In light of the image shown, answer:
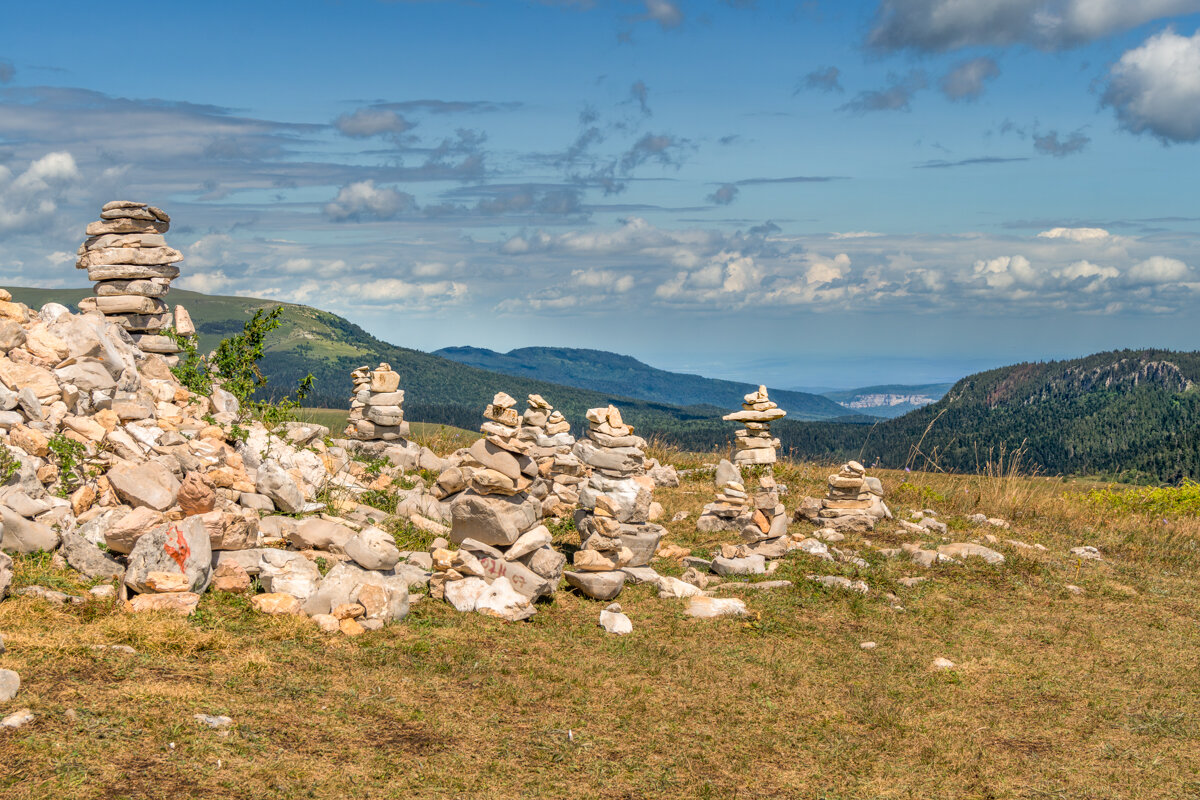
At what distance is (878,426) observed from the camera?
579ft

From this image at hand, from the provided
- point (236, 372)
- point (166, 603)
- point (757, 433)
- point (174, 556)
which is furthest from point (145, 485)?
point (757, 433)

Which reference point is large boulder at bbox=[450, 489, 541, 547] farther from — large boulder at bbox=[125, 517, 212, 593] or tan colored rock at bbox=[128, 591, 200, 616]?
tan colored rock at bbox=[128, 591, 200, 616]

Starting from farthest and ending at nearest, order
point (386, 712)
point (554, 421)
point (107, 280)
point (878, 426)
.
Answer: point (878, 426) < point (554, 421) < point (107, 280) < point (386, 712)

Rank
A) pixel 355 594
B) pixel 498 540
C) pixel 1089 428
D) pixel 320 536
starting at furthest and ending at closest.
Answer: pixel 1089 428, pixel 498 540, pixel 320 536, pixel 355 594

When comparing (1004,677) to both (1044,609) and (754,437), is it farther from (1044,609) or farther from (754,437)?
(754,437)

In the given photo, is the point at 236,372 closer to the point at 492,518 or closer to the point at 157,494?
the point at 157,494

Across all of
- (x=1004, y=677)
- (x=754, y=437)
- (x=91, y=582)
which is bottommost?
(x=1004, y=677)

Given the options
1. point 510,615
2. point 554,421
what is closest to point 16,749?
point 510,615

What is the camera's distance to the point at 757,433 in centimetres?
2834

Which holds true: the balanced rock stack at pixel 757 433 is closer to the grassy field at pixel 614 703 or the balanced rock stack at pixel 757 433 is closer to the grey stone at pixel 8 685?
the grassy field at pixel 614 703

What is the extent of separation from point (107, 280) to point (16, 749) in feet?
47.1

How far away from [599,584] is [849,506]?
872cm

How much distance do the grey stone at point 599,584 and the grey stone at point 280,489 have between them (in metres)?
5.17

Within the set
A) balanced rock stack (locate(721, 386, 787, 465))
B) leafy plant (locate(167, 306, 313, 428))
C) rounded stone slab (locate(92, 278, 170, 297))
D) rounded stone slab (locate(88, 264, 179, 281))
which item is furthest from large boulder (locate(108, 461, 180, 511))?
balanced rock stack (locate(721, 386, 787, 465))
